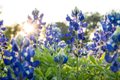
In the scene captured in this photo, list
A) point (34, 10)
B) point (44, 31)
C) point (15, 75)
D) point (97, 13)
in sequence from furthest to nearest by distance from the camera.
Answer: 1. point (97, 13)
2. point (44, 31)
3. point (34, 10)
4. point (15, 75)

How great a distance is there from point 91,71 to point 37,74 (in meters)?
0.71

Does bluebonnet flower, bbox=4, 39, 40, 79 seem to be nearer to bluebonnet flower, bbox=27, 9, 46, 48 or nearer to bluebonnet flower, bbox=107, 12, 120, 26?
bluebonnet flower, bbox=107, 12, 120, 26

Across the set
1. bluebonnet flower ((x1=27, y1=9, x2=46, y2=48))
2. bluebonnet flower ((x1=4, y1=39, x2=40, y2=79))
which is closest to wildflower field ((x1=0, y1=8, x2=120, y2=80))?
bluebonnet flower ((x1=4, y1=39, x2=40, y2=79))

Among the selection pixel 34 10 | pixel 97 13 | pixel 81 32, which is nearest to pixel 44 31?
pixel 34 10

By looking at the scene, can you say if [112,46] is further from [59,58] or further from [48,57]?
[48,57]

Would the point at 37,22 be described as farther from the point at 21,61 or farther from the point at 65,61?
the point at 21,61

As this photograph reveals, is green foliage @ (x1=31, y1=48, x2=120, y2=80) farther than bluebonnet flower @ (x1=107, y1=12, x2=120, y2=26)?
No

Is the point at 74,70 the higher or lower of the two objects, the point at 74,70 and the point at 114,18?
the lower

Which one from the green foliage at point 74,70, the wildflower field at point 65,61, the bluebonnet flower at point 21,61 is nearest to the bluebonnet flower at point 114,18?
the wildflower field at point 65,61

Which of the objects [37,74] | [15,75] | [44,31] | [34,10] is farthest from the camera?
[44,31]

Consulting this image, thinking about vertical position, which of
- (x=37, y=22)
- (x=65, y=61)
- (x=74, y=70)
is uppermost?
(x=37, y=22)

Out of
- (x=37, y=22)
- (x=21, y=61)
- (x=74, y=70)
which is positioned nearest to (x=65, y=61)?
(x=21, y=61)

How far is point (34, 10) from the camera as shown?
7.50m

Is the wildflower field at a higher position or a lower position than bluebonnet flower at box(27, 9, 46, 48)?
lower
